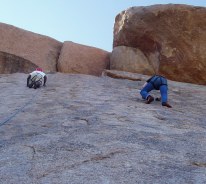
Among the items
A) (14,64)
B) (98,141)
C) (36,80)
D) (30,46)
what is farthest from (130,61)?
(98,141)

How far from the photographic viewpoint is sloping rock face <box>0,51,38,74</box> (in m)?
15.4

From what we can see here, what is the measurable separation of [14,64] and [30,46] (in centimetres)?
104

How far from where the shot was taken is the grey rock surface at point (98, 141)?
3732mm

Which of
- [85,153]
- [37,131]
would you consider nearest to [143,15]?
[37,131]

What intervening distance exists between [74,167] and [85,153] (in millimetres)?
423

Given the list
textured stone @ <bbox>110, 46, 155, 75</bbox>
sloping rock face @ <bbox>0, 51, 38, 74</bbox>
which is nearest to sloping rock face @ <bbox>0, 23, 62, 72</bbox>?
sloping rock face @ <bbox>0, 51, 38, 74</bbox>

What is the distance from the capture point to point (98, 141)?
4758 millimetres

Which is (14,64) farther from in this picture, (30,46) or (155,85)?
(155,85)

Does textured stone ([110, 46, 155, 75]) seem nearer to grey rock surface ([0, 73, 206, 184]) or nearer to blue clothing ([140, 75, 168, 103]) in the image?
blue clothing ([140, 75, 168, 103])

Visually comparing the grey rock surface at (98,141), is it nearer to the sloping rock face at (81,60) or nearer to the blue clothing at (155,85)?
the blue clothing at (155,85)

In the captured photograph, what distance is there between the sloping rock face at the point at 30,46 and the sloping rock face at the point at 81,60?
43 cm

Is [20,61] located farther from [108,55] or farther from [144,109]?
[144,109]

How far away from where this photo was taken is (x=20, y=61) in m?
15.5

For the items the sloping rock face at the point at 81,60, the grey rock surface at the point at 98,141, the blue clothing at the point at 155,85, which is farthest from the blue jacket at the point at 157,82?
the sloping rock face at the point at 81,60
